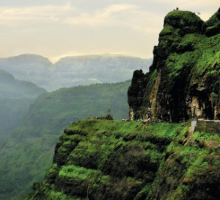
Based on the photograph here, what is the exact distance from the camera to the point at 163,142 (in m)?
83.8

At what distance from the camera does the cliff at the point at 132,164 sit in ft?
209

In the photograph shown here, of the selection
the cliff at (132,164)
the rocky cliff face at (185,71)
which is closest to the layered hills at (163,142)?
the rocky cliff face at (185,71)

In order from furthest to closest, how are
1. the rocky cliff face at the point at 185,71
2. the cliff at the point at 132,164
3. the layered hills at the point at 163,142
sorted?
the rocky cliff face at the point at 185,71, the layered hills at the point at 163,142, the cliff at the point at 132,164

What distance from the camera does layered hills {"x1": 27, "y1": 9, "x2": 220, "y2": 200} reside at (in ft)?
219

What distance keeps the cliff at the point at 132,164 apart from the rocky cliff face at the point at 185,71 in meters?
11.1

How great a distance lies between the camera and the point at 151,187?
80.2 meters

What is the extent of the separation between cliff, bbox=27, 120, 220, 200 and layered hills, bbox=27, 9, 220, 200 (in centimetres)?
12

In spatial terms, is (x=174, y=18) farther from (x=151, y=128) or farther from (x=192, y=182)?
(x=192, y=182)

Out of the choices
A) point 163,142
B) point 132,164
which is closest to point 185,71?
point 163,142

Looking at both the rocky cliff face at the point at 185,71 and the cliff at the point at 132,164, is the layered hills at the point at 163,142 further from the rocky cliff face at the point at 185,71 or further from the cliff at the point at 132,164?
the cliff at the point at 132,164

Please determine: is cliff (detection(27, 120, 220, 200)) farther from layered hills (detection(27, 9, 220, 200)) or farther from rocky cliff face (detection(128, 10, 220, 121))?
rocky cliff face (detection(128, 10, 220, 121))

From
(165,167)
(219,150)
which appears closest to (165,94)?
(165,167)

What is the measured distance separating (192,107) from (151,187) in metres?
24.2

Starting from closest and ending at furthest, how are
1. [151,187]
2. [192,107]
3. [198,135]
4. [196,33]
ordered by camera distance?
[198,135]
[151,187]
[192,107]
[196,33]
